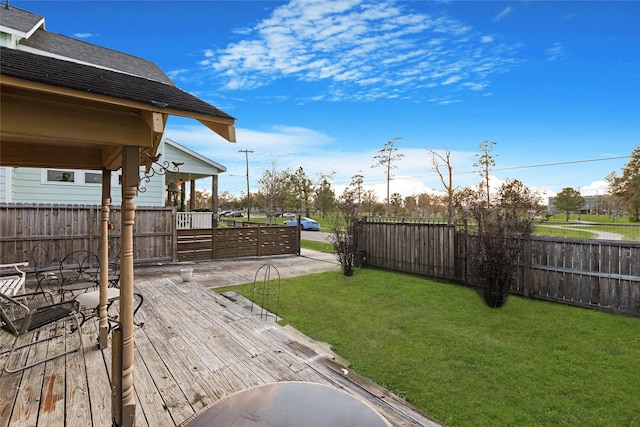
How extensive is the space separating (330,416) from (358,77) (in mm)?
13538

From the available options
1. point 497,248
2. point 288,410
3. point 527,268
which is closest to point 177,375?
point 288,410

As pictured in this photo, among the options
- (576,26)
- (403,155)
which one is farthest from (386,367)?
(403,155)

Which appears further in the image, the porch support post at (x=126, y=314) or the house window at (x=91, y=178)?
the house window at (x=91, y=178)

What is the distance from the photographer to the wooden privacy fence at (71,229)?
24.4 ft

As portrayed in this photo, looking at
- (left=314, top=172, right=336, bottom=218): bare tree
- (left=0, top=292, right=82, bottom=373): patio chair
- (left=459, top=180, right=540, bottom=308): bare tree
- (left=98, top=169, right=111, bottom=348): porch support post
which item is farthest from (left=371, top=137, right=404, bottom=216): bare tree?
(left=0, top=292, right=82, bottom=373): patio chair

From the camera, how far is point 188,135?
73.0 ft

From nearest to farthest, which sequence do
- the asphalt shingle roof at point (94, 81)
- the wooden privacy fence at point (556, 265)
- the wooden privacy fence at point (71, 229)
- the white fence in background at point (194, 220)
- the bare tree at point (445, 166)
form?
1. the asphalt shingle roof at point (94, 81)
2. the wooden privacy fence at point (556, 265)
3. the wooden privacy fence at point (71, 229)
4. the white fence in background at point (194, 220)
5. the bare tree at point (445, 166)

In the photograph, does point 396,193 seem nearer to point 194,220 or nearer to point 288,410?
point 194,220

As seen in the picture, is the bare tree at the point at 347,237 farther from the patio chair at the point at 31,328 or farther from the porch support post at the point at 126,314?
the porch support post at the point at 126,314

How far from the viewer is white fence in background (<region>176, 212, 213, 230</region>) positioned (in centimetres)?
1352

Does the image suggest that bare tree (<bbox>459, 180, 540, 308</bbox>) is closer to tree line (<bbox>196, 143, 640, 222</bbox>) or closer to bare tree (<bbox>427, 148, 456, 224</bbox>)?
tree line (<bbox>196, 143, 640, 222</bbox>)

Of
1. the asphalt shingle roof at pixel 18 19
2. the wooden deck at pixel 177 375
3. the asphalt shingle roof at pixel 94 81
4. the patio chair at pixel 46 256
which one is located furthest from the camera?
the asphalt shingle roof at pixel 18 19

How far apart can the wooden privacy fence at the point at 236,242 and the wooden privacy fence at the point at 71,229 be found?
0.59m

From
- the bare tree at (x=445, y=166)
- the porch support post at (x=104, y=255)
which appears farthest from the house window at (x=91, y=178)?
the bare tree at (x=445, y=166)
